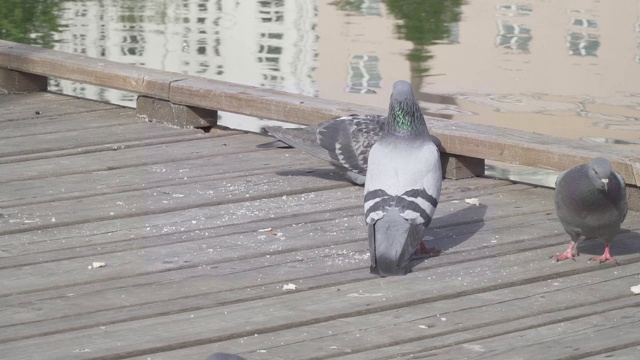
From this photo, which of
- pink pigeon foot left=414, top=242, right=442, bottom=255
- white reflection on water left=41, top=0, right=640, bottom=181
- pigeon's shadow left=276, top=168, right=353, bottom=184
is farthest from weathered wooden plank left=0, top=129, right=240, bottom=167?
white reflection on water left=41, top=0, right=640, bottom=181

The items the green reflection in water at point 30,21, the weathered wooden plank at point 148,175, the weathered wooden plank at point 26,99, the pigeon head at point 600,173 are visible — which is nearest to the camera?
the pigeon head at point 600,173

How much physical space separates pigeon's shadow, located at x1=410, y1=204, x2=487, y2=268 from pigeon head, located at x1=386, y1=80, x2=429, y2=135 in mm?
416

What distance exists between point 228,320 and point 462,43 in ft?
36.3

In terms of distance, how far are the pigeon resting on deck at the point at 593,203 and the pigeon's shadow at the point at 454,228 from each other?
43cm

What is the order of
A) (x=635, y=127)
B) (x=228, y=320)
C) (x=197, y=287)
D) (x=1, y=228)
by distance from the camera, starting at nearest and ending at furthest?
(x=228, y=320), (x=197, y=287), (x=1, y=228), (x=635, y=127)

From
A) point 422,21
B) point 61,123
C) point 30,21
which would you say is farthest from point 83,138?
point 422,21

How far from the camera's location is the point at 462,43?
14281mm

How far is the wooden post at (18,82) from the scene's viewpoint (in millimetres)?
6828

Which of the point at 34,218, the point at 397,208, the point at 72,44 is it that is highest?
the point at 397,208

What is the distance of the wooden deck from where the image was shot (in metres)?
3.44

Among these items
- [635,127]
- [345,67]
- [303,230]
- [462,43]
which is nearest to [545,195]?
[303,230]

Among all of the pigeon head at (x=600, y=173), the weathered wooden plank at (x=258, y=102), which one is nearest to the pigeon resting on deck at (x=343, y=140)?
the weathered wooden plank at (x=258, y=102)

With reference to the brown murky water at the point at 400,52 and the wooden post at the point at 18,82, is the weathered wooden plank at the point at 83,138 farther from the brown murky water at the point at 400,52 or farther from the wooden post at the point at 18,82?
the brown murky water at the point at 400,52

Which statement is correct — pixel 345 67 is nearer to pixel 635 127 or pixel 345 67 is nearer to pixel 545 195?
pixel 635 127
